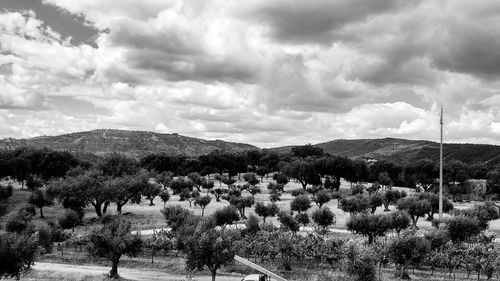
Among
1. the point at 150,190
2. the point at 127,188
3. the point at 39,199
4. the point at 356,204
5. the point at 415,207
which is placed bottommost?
the point at 39,199

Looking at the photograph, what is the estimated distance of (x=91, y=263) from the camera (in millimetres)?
58875

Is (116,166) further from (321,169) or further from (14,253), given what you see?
(14,253)

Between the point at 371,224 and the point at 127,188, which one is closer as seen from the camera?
the point at 371,224

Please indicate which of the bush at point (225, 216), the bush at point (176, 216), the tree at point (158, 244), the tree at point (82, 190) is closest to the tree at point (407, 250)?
the tree at point (158, 244)

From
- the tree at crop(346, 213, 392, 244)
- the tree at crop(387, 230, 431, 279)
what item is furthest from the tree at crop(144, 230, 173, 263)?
the tree at crop(387, 230, 431, 279)

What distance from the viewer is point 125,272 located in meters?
53.2

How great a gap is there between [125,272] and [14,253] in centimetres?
1528

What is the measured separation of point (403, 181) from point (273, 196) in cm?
7842

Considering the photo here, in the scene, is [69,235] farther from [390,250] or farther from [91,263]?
[390,250]

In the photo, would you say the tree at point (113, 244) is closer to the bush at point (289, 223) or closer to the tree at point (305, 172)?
the bush at point (289, 223)

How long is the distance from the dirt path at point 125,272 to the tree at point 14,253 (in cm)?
958

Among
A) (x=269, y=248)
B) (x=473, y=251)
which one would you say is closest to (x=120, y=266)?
(x=269, y=248)

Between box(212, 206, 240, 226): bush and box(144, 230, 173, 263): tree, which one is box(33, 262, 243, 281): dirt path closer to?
box(144, 230, 173, 263): tree

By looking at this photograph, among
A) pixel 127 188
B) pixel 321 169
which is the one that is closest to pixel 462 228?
pixel 127 188
